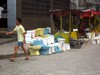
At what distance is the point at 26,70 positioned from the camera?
11.7 metres

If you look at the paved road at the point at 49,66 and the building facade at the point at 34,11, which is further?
the building facade at the point at 34,11

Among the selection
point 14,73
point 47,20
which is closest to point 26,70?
point 14,73

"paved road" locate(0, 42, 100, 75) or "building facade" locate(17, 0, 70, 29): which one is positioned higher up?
"building facade" locate(17, 0, 70, 29)

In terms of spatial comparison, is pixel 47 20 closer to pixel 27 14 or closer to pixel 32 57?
pixel 27 14

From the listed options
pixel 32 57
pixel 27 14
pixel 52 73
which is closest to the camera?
pixel 52 73

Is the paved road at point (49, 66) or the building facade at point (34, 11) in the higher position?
the building facade at point (34, 11)

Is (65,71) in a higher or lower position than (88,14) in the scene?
lower

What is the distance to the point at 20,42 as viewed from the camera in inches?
559

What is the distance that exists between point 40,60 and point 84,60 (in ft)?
5.91

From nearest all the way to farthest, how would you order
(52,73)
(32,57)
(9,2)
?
(52,73) → (32,57) → (9,2)

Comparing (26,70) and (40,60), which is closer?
(26,70)

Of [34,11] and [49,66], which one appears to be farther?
[34,11]

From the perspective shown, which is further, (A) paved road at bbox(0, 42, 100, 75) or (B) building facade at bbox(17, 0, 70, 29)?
(B) building facade at bbox(17, 0, 70, 29)

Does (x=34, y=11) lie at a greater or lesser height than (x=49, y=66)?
greater
